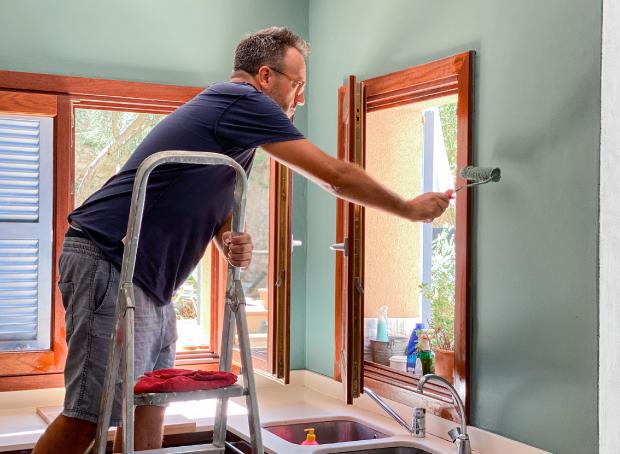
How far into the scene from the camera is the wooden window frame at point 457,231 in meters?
2.87

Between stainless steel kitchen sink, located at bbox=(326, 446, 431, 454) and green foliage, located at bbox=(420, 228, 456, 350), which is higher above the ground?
green foliage, located at bbox=(420, 228, 456, 350)

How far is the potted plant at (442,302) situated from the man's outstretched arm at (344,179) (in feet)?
3.48

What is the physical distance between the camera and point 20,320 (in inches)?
146

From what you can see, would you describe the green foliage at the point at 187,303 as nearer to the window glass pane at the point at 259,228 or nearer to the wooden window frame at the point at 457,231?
the window glass pane at the point at 259,228

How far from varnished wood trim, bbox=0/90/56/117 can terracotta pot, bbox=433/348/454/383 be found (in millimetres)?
1990

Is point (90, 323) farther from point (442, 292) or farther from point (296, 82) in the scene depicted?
point (442, 292)

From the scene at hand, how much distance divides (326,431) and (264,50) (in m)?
1.74

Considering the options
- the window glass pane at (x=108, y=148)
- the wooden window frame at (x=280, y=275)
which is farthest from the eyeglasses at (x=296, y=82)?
the window glass pane at (x=108, y=148)

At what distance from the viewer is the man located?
2117 millimetres

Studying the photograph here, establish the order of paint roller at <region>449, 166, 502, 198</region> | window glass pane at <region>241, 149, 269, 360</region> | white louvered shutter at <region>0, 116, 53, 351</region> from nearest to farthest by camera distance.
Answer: paint roller at <region>449, 166, 502, 198</region>, white louvered shutter at <region>0, 116, 53, 351</region>, window glass pane at <region>241, 149, 269, 360</region>

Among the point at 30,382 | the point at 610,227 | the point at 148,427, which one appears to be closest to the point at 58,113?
the point at 30,382

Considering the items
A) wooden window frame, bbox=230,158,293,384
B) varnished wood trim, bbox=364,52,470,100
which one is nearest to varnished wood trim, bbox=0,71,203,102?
wooden window frame, bbox=230,158,293,384

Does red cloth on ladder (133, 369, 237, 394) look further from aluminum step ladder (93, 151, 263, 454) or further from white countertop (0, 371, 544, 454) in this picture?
white countertop (0, 371, 544, 454)

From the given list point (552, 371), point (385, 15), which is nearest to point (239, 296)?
point (552, 371)
